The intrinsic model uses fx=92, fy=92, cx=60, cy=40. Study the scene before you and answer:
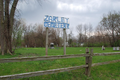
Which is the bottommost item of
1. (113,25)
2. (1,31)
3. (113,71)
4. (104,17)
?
(113,71)

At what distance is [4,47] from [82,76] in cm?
795

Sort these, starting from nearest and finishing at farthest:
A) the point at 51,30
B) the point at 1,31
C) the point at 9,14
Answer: the point at 1,31 < the point at 9,14 < the point at 51,30

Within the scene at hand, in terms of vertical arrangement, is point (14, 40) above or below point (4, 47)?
above

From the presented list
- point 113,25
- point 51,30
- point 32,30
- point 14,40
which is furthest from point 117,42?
point 32,30

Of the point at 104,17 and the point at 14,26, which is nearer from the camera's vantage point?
the point at 14,26

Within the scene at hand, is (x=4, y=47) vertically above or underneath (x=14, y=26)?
underneath

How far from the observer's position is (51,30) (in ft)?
151

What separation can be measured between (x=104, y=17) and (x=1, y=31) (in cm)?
3236

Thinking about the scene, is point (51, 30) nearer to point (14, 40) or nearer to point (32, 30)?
point (32, 30)

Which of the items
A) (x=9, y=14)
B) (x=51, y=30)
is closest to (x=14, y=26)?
(x=9, y=14)

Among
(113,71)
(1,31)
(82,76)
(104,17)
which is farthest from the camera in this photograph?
(104,17)

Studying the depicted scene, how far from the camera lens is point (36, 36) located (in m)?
46.0

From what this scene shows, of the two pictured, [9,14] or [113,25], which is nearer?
[9,14]

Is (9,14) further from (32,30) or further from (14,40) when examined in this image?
(32,30)
